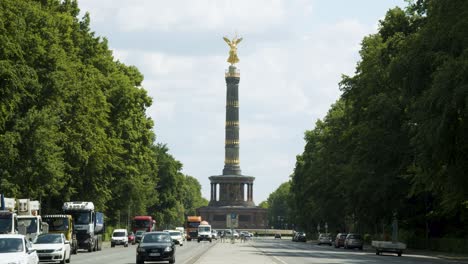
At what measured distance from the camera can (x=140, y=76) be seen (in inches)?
3492

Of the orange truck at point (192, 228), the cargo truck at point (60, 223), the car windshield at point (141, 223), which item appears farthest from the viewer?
the orange truck at point (192, 228)

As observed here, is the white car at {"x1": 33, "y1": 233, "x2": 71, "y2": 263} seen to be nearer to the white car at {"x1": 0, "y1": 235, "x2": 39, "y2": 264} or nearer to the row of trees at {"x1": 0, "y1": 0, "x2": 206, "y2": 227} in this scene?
the row of trees at {"x1": 0, "y1": 0, "x2": 206, "y2": 227}

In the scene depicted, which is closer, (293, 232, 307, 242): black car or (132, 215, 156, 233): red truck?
(132, 215, 156, 233): red truck

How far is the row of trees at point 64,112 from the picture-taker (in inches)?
Result: 2016

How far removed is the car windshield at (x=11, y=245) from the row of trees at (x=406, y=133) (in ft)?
63.1

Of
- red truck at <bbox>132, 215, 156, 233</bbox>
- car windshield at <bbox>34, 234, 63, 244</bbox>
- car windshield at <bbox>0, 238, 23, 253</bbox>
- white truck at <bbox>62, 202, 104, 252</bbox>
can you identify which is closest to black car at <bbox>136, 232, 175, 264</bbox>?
car windshield at <bbox>34, 234, 63, 244</bbox>

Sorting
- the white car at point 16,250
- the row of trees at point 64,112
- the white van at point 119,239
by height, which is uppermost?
the row of trees at point 64,112

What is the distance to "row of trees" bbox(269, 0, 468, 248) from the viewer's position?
4409 cm

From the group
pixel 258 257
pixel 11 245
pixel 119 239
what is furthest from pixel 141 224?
pixel 11 245

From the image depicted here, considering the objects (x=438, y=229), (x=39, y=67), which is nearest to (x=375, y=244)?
(x=438, y=229)

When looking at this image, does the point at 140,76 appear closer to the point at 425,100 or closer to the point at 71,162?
the point at 71,162

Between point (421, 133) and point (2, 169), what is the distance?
2280 centimetres

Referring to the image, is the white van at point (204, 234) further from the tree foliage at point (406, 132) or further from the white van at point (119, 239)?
the white van at point (119, 239)

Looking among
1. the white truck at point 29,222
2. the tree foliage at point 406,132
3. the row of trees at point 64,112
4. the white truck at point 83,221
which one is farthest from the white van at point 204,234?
the white truck at point 29,222
